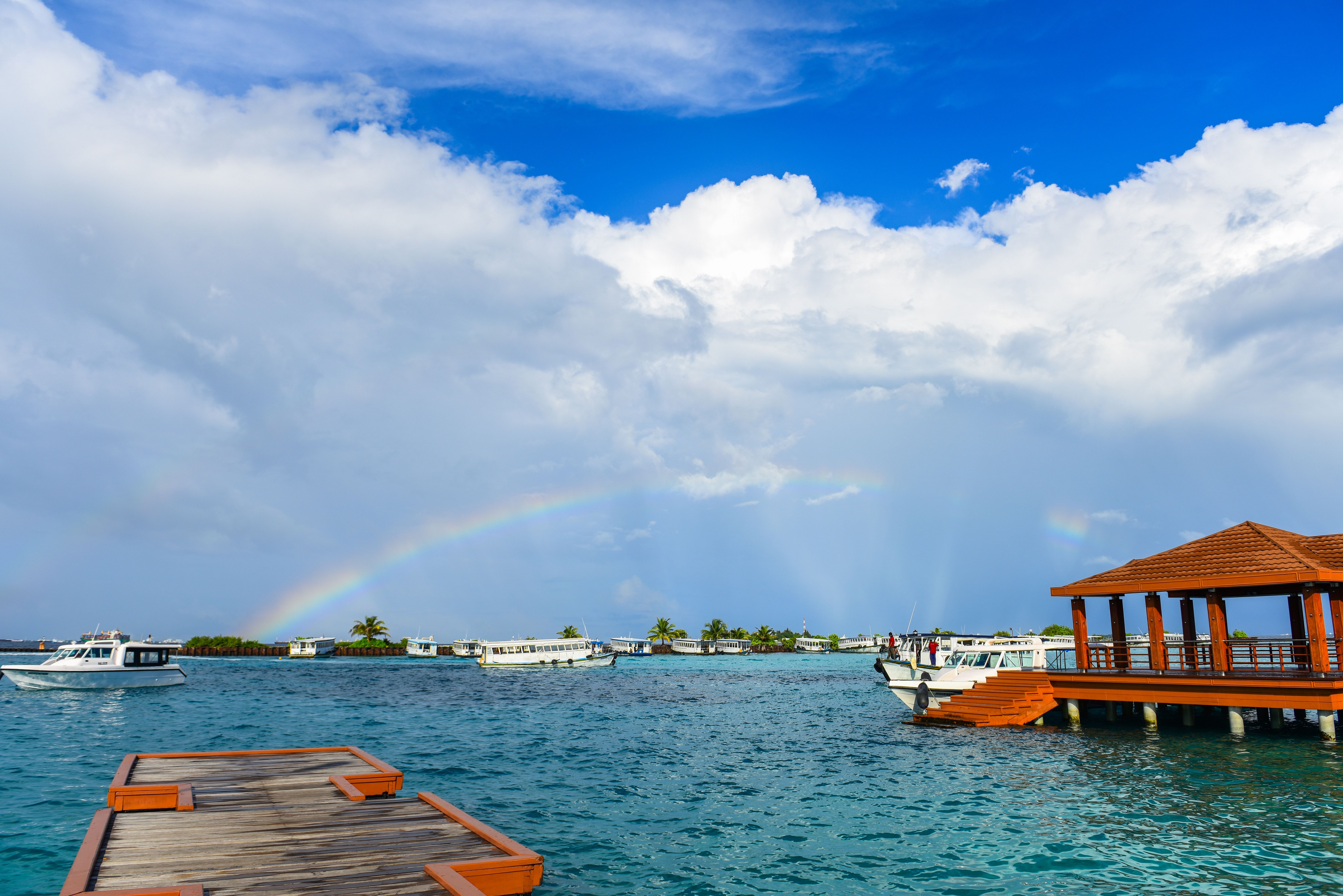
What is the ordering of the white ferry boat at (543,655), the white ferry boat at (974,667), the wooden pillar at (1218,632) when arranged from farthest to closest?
the white ferry boat at (543,655), the white ferry boat at (974,667), the wooden pillar at (1218,632)

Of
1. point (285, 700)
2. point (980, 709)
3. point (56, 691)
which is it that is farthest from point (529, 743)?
point (56, 691)

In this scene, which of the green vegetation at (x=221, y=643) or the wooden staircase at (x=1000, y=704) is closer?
the wooden staircase at (x=1000, y=704)

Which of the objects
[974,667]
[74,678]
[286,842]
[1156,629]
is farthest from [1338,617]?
[74,678]

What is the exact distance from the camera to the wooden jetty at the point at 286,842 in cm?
903

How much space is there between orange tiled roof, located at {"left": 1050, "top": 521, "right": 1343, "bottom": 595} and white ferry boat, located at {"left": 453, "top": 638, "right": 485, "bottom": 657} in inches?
4996

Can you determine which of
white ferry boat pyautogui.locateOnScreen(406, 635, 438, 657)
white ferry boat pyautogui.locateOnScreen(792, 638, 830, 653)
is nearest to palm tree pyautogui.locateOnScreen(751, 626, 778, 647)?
white ferry boat pyautogui.locateOnScreen(792, 638, 830, 653)

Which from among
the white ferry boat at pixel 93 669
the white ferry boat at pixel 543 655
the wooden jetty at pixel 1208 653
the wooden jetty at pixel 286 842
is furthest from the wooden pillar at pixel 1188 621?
the white ferry boat at pixel 543 655

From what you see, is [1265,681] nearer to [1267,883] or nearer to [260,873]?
[1267,883]

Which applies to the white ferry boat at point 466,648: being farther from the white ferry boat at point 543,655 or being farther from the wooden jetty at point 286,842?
the wooden jetty at point 286,842

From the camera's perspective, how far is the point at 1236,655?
120ft

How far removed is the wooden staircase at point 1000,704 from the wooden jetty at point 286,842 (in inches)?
1006

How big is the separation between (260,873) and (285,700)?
2023 inches

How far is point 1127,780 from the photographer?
21453mm

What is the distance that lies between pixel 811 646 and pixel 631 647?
40439 mm
